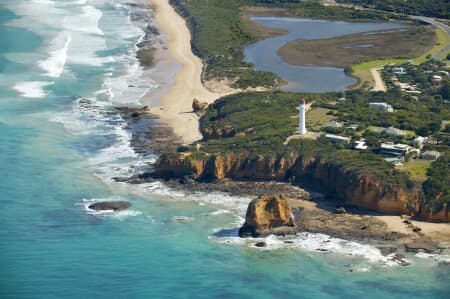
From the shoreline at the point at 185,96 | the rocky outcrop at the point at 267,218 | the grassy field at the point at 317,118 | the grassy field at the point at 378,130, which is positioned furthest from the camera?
the grassy field at the point at 317,118

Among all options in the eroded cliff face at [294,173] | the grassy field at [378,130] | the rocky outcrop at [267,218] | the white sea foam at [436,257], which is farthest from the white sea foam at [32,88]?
the white sea foam at [436,257]

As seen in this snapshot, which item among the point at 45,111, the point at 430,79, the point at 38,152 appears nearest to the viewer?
the point at 38,152

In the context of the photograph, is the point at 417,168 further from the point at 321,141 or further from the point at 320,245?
the point at 320,245

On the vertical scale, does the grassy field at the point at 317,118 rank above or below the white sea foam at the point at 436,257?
above

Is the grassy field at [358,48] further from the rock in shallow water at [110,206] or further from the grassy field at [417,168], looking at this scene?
→ the rock in shallow water at [110,206]

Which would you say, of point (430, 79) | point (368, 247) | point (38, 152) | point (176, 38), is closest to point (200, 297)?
point (368, 247)

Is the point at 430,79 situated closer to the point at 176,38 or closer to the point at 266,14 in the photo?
Answer: the point at 176,38
